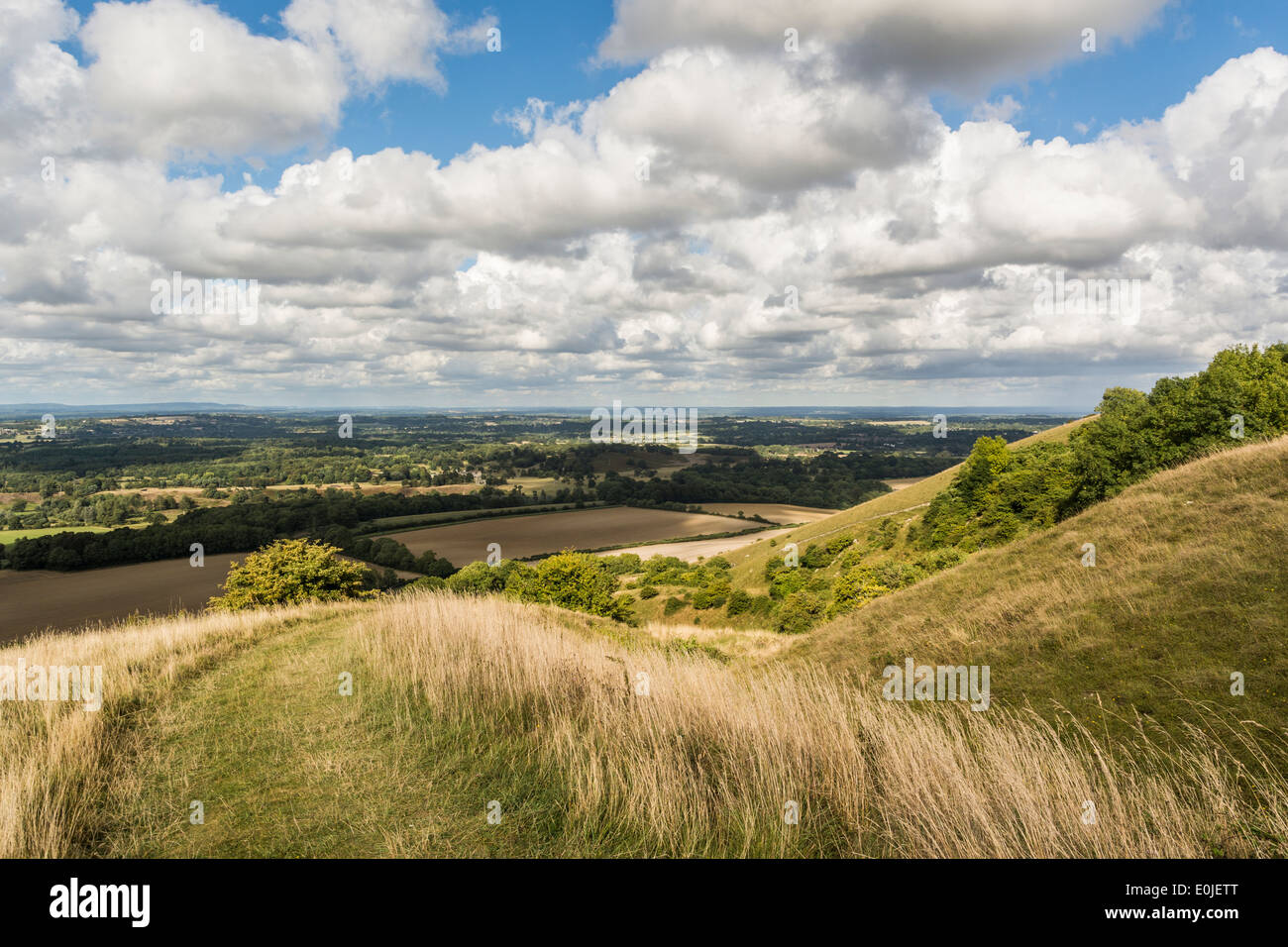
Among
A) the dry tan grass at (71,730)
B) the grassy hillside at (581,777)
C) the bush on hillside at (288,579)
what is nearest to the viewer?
the grassy hillside at (581,777)

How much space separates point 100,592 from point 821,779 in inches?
2819

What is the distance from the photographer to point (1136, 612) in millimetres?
11875

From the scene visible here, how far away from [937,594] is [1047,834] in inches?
702

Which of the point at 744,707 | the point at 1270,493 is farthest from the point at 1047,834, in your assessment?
the point at 1270,493

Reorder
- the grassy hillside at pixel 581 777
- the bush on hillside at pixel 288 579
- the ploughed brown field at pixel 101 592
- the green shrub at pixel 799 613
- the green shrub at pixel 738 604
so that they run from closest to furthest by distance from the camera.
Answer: the grassy hillside at pixel 581 777
the bush on hillside at pixel 288 579
the ploughed brown field at pixel 101 592
the green shrub at pixel 799 613
the green shrub at pixel 738 604

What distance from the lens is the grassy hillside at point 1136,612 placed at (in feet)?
30.5

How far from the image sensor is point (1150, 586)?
41.3ft

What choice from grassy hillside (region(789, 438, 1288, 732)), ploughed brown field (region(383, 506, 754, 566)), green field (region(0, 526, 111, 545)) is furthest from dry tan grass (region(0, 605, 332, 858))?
green field (region(0, 526, 111, 545))

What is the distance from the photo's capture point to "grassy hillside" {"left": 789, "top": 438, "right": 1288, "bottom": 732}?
9297mm

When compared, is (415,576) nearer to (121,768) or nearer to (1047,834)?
(121,768)

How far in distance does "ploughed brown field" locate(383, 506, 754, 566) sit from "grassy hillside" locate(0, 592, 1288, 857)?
67.2 m

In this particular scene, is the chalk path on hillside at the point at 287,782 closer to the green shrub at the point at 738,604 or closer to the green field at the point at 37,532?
the green shrub at the point at 738,604

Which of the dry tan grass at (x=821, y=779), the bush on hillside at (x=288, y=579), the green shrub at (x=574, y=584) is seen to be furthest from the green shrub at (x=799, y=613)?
the dry tan grass at (x=821, y=779)

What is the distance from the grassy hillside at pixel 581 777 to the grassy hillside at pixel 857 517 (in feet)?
181
